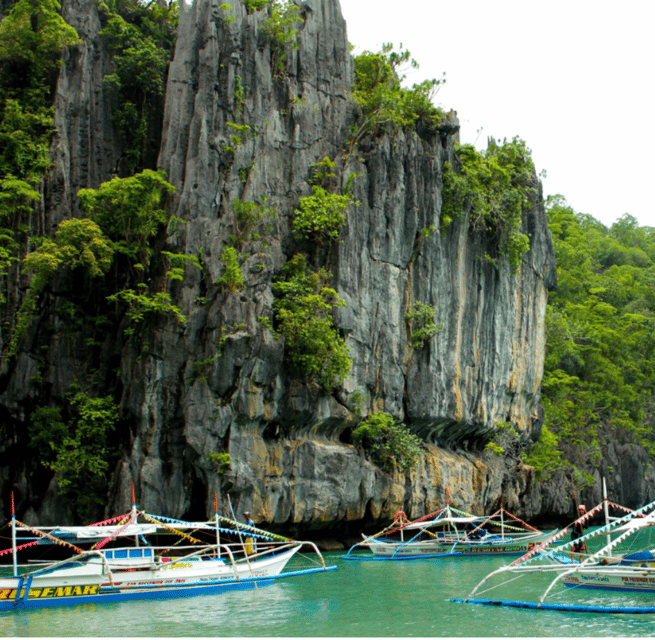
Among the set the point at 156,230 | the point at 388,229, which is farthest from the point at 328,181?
the point at 156,230

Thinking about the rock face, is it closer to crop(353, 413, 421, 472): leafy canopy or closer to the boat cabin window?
crop(353, 413, 421, 472): leafy canopy

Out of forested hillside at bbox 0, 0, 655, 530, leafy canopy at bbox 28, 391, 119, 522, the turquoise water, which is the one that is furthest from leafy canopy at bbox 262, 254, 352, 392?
the turquoise water

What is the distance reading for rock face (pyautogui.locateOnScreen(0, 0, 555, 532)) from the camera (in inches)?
1037

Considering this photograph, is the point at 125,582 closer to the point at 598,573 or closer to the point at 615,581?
the point at 598,573

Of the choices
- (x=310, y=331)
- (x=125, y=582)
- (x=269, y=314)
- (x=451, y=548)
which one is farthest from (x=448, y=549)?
(x=125, y=582)

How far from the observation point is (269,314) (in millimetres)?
28297

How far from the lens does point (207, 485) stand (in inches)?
1012

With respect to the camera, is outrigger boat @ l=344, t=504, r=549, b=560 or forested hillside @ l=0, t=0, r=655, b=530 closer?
forested hillside @ l=0, t=0, r=655, b=530

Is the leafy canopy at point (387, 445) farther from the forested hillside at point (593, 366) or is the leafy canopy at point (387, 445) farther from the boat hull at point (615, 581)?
the forested hillside at point (593, 366)

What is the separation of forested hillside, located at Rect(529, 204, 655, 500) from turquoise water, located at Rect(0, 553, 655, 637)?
2362cm

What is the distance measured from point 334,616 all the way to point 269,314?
14.0 m

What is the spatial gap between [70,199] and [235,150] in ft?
25.1

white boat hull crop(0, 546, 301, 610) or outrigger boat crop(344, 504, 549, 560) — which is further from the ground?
white boat hull crop(0, 546, 301, 610)

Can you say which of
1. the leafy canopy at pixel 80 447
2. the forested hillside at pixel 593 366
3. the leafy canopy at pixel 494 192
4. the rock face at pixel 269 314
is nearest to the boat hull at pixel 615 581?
the rock face at pixel 269 314
